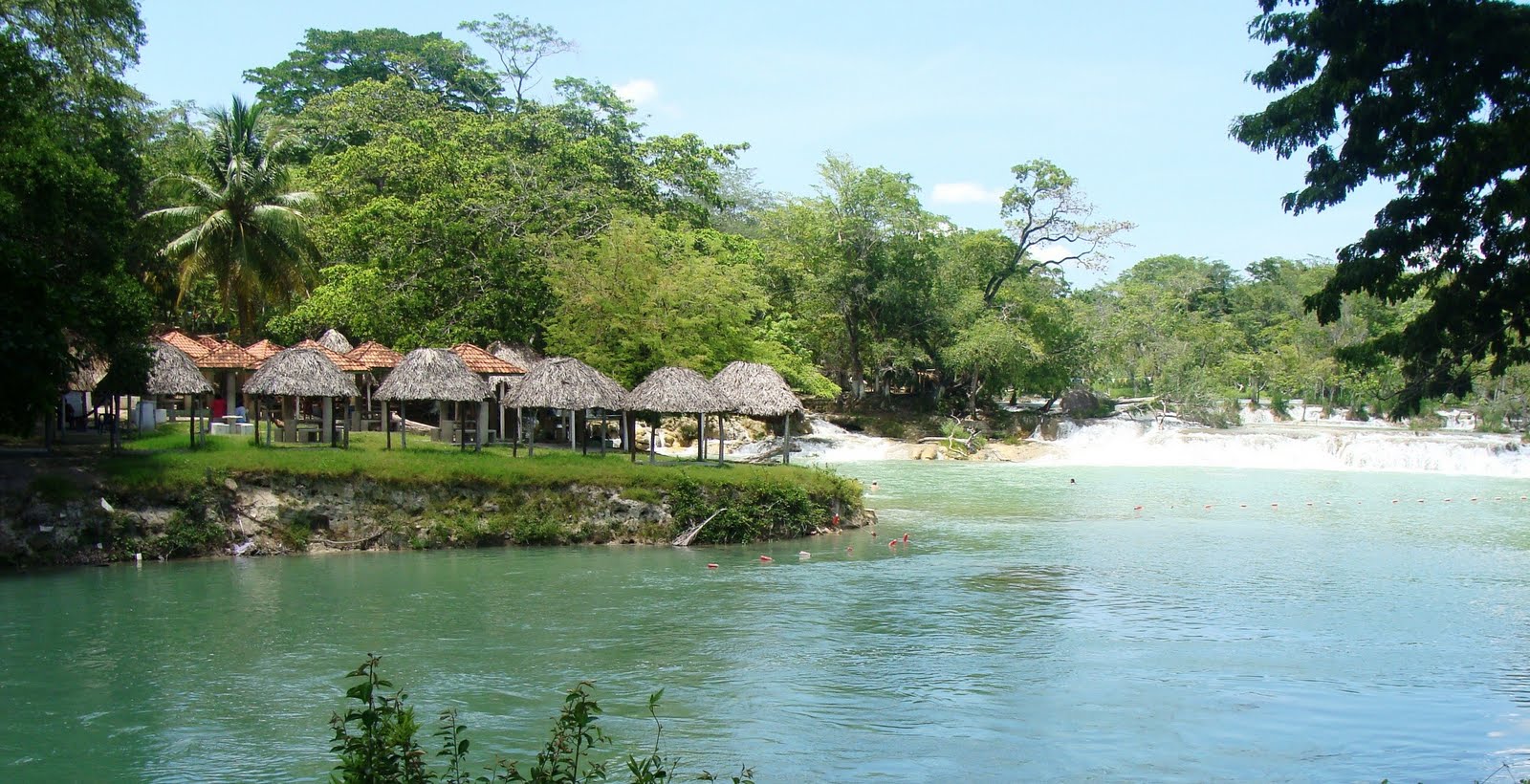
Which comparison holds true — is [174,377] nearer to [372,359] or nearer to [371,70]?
[372,359]

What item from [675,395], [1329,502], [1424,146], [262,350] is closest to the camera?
[1424,146]

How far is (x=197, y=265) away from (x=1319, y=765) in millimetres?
28709

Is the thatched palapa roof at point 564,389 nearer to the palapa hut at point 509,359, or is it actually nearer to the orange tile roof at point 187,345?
the palapa hut at point 509,359

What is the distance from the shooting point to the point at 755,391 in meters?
25.3

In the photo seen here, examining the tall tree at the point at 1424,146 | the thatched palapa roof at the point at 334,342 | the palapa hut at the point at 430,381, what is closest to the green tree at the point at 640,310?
the thatched palapa roof at the point at 334,342

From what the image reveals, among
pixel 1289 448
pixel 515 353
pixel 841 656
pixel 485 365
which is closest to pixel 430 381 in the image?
pixel 485 365

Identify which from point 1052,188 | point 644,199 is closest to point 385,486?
point 644,199

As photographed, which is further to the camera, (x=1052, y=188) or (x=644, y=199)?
(x=1052, y=188)

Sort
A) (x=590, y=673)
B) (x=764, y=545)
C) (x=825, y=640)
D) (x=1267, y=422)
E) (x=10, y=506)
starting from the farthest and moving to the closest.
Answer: (x=1267, y=422) < (x=764, y=545) < (x=10, y=506) < (x=825, y=640) < (x=590, y=673)

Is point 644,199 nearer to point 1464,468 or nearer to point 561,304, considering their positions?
point 561,304

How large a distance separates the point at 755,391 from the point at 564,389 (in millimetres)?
4314

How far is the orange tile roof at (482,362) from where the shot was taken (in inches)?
1067

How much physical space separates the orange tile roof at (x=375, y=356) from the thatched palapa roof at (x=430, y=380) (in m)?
3.60

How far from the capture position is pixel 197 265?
29.7 m
